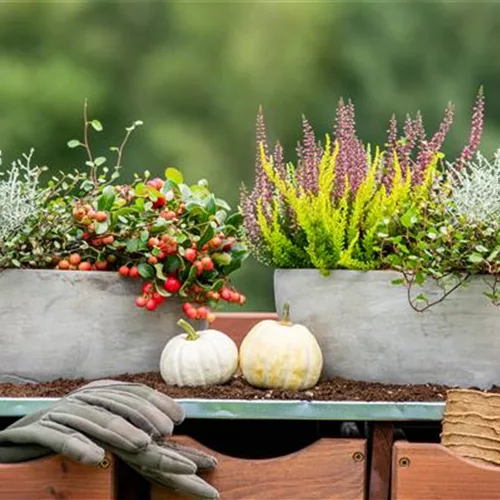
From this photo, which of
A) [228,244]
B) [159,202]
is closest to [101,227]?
[159,202]

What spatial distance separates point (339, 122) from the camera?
74.6 inches

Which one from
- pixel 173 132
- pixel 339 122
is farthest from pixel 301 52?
pixel 339 122

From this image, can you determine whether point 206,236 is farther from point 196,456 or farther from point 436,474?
point 436,474

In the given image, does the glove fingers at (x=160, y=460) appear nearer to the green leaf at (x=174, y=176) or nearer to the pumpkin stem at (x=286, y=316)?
the pumpkin stem at (x=286, y=316)

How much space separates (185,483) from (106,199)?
52 cm

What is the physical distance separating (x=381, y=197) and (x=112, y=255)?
46 cm

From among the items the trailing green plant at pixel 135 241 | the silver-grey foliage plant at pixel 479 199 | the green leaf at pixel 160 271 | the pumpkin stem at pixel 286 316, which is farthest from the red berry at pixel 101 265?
the silver-grey foliage plant at pixel 479 199

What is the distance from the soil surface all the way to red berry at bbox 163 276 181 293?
0.47ft

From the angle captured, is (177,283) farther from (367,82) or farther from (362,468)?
(367,82)

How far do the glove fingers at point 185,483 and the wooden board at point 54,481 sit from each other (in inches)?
2.5

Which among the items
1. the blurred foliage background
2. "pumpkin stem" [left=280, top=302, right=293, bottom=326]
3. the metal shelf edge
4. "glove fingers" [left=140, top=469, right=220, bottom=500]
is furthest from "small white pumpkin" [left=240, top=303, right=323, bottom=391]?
the blurred foliage background

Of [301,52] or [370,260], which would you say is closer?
[370,260]

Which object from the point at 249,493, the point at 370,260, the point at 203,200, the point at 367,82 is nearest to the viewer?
the point at 249,493

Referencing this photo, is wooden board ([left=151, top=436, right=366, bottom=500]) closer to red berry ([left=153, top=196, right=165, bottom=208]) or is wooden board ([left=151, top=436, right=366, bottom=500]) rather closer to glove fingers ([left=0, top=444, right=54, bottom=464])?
glove fingers ([left=0, top=444, right=54, bottom=464])
